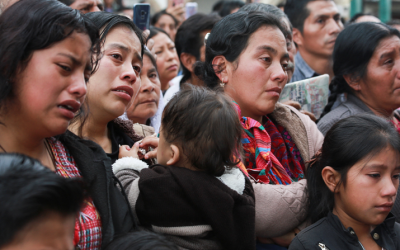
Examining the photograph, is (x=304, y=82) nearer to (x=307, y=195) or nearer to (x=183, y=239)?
(x=307, y=195)

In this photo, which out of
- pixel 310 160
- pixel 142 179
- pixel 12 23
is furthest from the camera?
pixel 310 160

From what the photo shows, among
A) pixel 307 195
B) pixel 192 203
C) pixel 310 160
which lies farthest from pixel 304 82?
pixel 192 203

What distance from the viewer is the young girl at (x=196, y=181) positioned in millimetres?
1725

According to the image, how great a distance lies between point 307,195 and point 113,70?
122cm

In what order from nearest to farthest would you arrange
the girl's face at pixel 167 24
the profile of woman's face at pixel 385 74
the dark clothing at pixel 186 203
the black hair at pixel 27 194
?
the black hair at pixel 27 194, the dark clothing at pixel 186 203, the profile of woman's face at pixel 385 74, the girl's face at pixel 167 24

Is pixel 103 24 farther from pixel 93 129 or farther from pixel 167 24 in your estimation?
pixel 167 24

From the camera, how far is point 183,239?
68.7 inches

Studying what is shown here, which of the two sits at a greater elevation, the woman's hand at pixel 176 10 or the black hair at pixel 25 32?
the black hair at pixel 25 32

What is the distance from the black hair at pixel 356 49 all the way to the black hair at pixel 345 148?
3.86 ft

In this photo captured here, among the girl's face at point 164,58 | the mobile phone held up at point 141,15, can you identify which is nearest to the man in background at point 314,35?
the girl's face at point 164,58

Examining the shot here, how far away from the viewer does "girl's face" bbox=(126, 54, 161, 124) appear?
301 cm

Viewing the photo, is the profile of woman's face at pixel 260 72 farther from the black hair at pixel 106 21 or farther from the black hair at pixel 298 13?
the black hair at pixel 298 13

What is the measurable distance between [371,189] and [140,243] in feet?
4.32

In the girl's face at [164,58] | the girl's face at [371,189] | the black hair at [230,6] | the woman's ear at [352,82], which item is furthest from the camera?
the black hair at [230,6]
